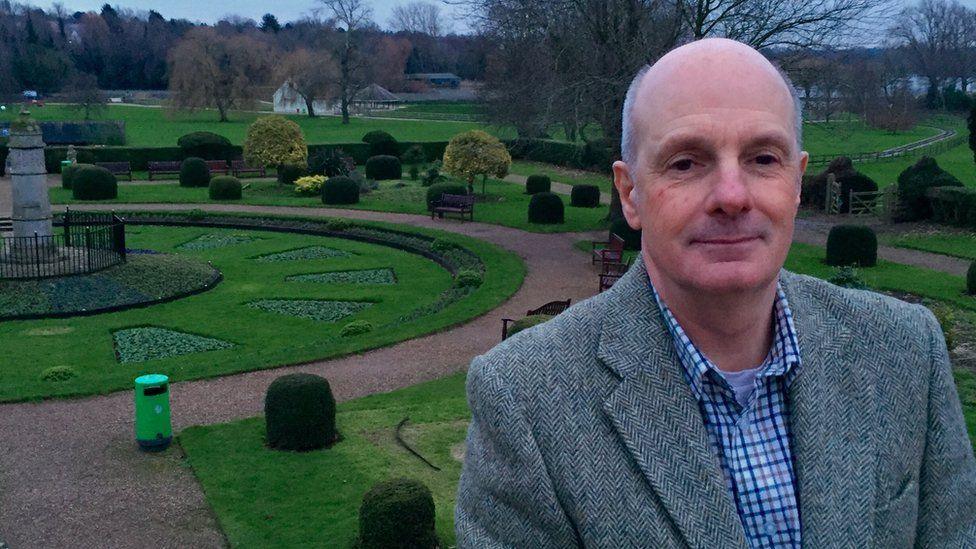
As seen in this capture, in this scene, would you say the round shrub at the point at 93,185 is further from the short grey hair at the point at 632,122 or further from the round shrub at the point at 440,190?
the short grey hair at the point at 632,122

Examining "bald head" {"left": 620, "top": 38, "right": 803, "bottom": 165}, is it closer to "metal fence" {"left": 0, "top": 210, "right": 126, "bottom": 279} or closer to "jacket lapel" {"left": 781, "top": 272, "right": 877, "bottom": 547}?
"jacket lapel" {"left": 781, "top": 272, "right": 877, "bottom": 547}

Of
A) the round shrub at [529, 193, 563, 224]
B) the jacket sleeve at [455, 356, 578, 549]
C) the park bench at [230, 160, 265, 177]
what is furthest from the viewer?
the park bench at [230, 160, 265, 177]

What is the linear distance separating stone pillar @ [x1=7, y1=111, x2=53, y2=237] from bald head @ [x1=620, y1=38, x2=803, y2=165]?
19.2 meters

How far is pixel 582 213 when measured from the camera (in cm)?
3041

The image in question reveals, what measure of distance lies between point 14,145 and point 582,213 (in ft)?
54.2

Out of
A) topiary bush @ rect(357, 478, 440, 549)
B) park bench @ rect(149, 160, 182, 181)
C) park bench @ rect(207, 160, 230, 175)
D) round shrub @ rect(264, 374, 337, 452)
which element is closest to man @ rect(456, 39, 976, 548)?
topiary bush @ rect(357, 478, 440, 549)

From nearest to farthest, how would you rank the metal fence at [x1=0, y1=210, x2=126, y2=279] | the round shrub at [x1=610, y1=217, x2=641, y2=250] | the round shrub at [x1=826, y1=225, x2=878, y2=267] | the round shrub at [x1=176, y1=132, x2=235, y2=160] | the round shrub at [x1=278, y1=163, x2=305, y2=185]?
the metal fence at [x1=0, y1=210, x2=126, y2=279] < the round shrub at [x1=826, y1=225, x2=878, y2=267] < the round shrub at [x1=610, y1=217, x2=641, y2=250] < the round shrub at [x1=278, y1=163, x2=305, y2=185] < the round shrub at [x1=176, y1=132, x2=235, y2=160]

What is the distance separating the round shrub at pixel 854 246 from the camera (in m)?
21.0

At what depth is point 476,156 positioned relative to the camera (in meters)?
32.3

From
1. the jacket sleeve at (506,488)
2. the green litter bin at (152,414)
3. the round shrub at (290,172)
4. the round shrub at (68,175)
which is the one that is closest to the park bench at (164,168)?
the round shrub at (68,175)

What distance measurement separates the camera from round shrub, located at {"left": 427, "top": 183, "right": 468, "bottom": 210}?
3086 centimetres

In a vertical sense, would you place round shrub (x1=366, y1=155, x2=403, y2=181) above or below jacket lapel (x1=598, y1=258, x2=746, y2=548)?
below

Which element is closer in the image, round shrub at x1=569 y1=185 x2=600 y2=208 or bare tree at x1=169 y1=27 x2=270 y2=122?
round shrub at x1=569 y1=185 x2=600 y2=208

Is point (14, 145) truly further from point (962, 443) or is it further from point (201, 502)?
point (962, 443)
